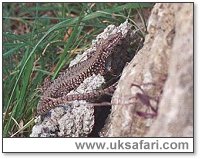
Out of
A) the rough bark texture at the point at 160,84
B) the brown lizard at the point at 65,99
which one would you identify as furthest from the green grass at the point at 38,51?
the rough bark texture at the point at 160,84

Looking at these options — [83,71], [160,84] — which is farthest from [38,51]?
[160,84]

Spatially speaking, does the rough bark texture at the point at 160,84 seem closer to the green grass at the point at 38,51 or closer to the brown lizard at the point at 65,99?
the brown lizard at the point at 65,99

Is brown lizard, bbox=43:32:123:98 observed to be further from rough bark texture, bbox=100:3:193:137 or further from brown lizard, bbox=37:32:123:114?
rough bark texture, bbox=100:3:193:137

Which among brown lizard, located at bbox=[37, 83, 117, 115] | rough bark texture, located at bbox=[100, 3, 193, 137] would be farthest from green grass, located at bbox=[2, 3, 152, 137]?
rough bark texture, located at bbox=[100, 3, 193, 137]

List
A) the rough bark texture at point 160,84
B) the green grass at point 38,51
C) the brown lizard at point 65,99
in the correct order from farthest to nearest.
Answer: the green grass at point 38,51, the brown lizard at point 65,99, the rough bark texture at point 160,84

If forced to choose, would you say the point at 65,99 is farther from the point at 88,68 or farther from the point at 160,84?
the point at 160,84
